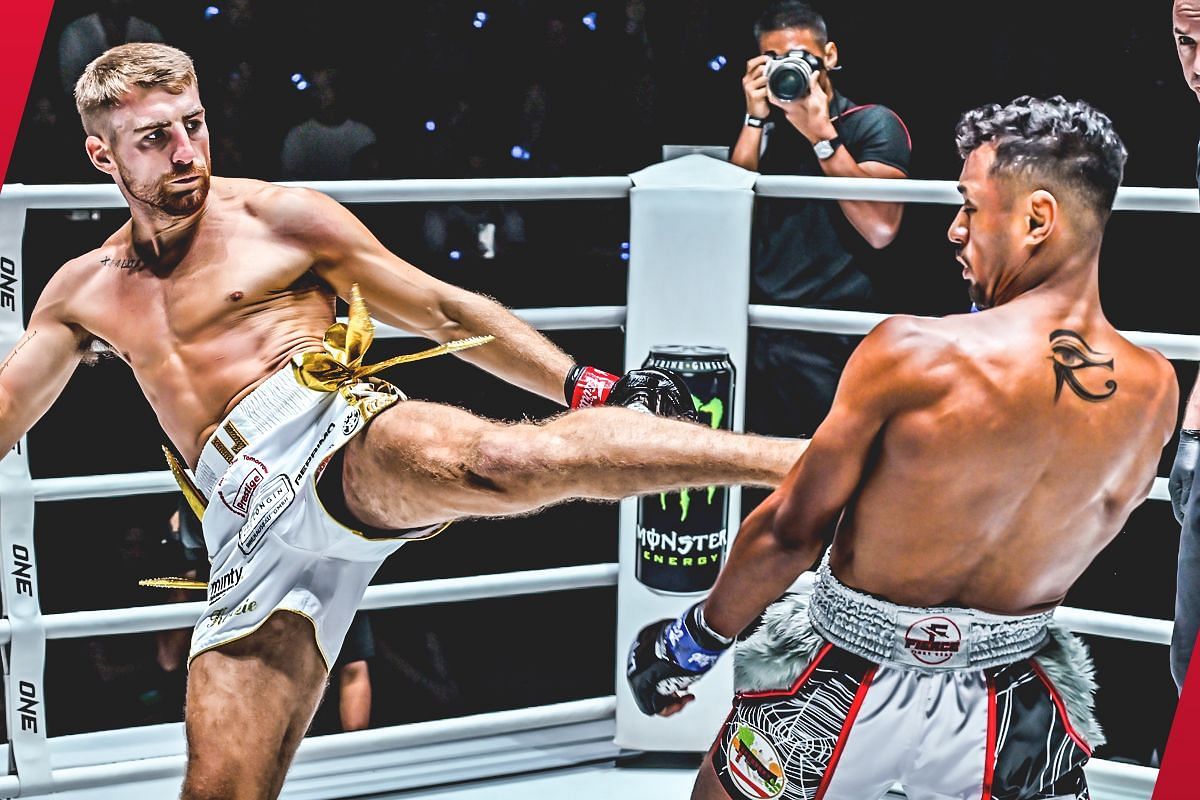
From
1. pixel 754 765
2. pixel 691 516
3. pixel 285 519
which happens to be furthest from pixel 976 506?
pixel 285 519

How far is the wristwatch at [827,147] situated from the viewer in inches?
100.0

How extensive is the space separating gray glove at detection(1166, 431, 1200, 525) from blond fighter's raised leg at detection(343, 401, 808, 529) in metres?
0.67

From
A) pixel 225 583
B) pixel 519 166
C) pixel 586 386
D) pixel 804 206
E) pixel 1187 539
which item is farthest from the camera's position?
pixel 519 166

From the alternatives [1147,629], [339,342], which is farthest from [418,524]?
[1147,629]

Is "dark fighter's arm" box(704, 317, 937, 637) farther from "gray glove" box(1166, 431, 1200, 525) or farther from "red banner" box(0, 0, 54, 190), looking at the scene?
"red banner" box(0, 0, 54, 190)

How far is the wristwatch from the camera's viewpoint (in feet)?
8.33

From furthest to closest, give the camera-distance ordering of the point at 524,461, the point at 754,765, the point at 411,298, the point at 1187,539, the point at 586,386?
the point at 411,298, the point at 586,386, the point at 1187,539, the point at 524,461, the point at 754,765

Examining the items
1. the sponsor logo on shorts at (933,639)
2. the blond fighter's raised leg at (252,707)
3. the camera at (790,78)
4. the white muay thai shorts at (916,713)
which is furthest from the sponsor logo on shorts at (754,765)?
the camera at (790,78)

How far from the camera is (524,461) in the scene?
1.84 metres

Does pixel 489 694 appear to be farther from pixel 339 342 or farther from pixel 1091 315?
pixel 1091 315

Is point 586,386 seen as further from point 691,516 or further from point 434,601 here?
point 434,601

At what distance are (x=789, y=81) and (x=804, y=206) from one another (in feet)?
0.87

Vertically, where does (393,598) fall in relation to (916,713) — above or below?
below

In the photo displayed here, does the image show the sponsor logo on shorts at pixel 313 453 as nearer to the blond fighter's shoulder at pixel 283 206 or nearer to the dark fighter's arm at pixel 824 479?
the blond fighter's shoulder at pixel 283 206
